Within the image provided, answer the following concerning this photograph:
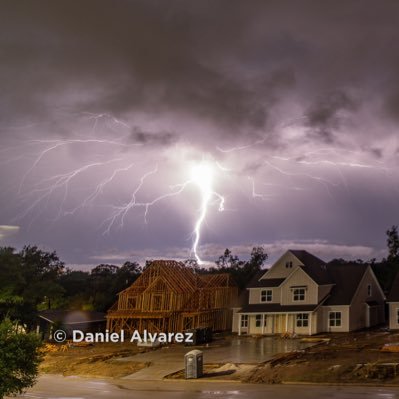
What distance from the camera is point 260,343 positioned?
4359 cm

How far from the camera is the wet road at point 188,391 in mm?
22391

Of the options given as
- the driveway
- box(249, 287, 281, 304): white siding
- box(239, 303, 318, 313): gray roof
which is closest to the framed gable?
box(249, 287, 281, 304): white siding

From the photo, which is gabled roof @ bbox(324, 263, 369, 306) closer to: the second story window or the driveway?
the second story window

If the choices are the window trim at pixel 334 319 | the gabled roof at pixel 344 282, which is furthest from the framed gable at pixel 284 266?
the window trim at pixel 334 319

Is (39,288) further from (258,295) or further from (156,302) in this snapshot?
(258,295)

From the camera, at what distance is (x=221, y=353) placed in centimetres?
3866

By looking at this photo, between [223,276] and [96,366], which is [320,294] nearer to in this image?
[223,276]

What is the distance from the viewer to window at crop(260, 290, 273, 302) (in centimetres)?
5250

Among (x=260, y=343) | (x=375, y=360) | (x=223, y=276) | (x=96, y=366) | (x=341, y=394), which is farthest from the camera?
(x=223, y=276)

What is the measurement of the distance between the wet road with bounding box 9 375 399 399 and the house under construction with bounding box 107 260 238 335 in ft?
69.4

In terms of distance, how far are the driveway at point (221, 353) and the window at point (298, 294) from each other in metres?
5.12

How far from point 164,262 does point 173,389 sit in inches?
1226

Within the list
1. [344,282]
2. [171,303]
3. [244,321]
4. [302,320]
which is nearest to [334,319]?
[302,320]

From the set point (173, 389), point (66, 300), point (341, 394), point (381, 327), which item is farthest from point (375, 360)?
point (66, 300)
